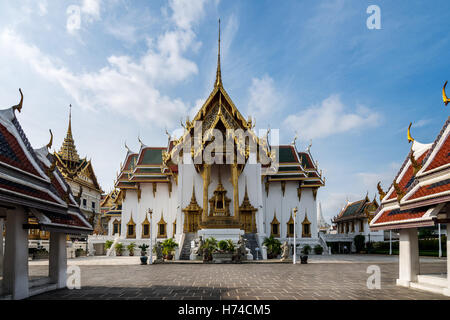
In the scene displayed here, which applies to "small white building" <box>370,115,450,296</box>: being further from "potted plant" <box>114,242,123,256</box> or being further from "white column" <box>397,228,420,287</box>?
"potted plant" <box>114,242,123,256</box>

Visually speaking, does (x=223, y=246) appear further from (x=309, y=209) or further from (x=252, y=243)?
(x=309, y=209)

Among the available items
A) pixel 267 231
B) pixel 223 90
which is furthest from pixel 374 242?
pixel 223 90

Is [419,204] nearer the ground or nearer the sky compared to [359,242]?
nearer the sky

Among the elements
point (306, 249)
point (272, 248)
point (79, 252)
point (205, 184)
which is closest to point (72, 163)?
point (79, 252)

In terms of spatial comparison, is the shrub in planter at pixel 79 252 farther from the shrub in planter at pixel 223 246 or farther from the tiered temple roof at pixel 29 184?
the tiered temple roof at pixel 29 184

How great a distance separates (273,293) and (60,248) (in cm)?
504

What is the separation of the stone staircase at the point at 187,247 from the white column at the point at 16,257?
46.3 ft

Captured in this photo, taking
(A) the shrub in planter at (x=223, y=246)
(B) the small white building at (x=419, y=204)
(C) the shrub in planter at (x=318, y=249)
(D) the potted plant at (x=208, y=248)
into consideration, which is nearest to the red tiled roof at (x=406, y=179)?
(B) the small white building at (x=419, y=204)

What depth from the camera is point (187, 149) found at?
24.6 metres

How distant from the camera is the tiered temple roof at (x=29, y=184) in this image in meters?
6.28

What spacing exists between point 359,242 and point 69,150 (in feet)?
125

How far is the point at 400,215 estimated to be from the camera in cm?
827

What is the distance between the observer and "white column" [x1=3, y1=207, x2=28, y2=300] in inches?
263
